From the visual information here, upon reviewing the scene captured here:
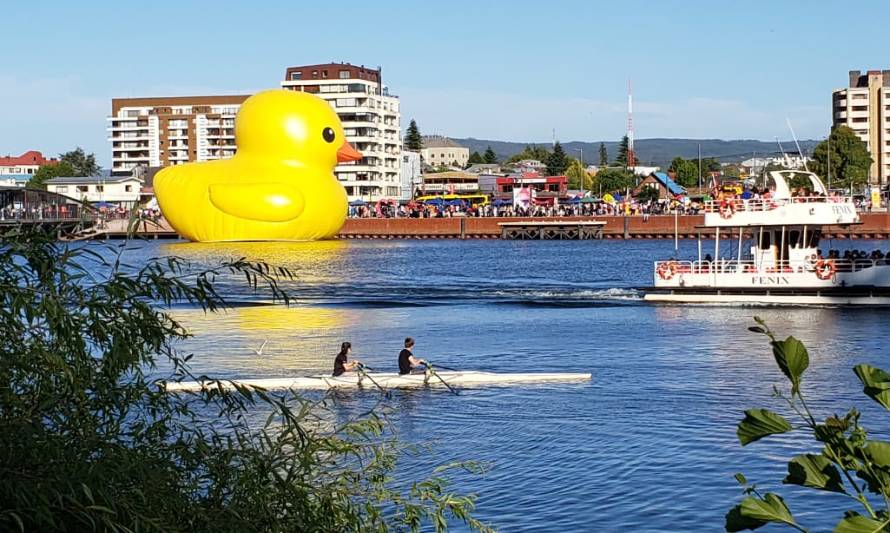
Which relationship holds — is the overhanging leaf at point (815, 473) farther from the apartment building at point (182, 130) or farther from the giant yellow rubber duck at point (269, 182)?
the apartment building at point (182, 130)

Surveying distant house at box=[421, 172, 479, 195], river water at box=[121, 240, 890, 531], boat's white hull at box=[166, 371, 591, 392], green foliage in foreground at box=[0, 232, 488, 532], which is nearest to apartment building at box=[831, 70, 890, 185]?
distant house at box=[421, 172, 479, 195]

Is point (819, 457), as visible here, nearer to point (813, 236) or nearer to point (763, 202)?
point (763, 202)

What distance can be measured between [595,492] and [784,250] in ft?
93.9

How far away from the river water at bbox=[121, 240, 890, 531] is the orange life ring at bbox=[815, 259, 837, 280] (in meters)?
1.28

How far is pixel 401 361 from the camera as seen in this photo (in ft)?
98.3

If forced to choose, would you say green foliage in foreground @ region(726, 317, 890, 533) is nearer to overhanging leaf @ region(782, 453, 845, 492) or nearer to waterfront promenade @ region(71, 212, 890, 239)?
overhanging leaf @ region(782, 453, 845, 492)

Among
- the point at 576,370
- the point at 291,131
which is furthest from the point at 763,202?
the point at 291,131

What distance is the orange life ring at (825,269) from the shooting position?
46719 millimetres

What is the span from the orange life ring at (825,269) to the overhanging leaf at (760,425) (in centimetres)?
4186

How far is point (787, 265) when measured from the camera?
156 ft

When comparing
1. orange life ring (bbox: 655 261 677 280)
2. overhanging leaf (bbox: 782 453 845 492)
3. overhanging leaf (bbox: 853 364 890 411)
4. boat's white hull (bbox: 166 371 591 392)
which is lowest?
boat's white hull (bbox: 166 371 591 392)

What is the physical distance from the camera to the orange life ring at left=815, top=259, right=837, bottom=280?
46719 mm

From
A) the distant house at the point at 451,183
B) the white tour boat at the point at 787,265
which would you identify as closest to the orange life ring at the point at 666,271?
the white tour boat at the point at 787,265

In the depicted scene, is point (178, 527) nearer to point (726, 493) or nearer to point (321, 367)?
point (726, 493)
